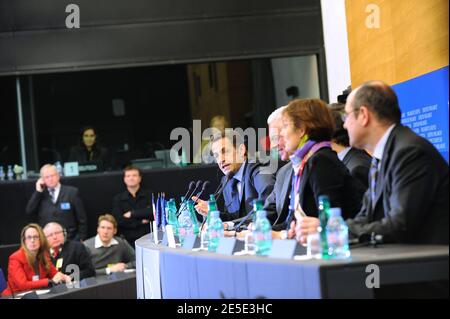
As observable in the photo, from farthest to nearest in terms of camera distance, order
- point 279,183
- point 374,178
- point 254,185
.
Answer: point 254,185, point 279,183, point 374,178

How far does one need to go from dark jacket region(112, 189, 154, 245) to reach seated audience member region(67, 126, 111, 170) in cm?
70

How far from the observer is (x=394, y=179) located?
3033 mm

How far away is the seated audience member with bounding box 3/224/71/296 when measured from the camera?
7297 mm

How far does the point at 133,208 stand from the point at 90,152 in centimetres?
106

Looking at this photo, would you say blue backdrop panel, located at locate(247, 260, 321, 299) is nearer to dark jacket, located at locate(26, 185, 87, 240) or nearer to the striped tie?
the striped tie

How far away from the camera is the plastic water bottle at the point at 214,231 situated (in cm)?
378

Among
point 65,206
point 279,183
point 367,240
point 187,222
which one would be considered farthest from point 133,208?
point 367,240

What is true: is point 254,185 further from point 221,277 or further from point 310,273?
point 310,273

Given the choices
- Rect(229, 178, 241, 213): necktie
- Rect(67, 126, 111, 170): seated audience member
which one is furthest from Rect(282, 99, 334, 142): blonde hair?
Rect(67, 126, 111, 170): seated audience member

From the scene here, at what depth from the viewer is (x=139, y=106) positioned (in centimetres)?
1100

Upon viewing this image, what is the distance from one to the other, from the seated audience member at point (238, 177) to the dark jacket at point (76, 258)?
2811 millimetres
